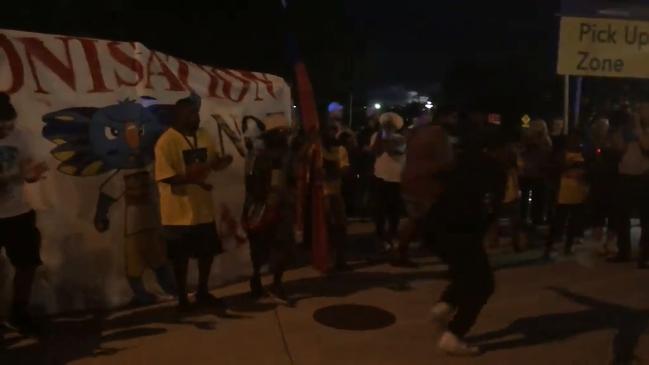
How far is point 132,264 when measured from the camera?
596 centimetres

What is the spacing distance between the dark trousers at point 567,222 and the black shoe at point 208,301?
4.22 m

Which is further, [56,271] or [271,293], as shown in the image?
[271,293]

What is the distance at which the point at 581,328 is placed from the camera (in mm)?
5664

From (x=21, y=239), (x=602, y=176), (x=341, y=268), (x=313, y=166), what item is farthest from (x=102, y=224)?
(x=602, y=176)

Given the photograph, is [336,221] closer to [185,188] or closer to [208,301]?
[208,301]

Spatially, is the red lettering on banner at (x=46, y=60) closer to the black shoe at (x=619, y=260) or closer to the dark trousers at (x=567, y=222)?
the dark trousers at (x=567, y=222)

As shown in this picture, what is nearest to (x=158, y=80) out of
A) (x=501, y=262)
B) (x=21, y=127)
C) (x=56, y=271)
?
(x=21, y=127)

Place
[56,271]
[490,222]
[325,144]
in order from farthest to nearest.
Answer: [325,144]
[56,271]
[490,222]

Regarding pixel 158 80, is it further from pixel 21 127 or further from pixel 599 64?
pixel 599 64

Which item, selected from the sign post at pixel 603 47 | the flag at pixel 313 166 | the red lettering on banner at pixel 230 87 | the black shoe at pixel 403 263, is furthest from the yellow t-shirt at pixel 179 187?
the sign post at pixel 603 47

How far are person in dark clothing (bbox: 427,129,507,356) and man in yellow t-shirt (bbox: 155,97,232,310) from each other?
1826 mm

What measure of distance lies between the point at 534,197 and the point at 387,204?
2962 mm

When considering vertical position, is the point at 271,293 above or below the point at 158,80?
below

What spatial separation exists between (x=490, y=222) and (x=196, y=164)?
2.30 m
